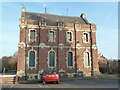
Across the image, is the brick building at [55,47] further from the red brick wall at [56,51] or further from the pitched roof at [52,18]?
the pitched roof at [52,18]

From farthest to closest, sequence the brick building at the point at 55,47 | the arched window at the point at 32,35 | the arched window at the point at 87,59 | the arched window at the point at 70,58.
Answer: the arched window at the point at 87,59, the arched window at the point at 70,58, the arched window at the point at 32,35, the brick building at the point at 55,47

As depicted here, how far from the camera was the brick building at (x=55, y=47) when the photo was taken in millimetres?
25719

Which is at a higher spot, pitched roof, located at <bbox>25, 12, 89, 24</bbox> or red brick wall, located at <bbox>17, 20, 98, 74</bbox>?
pitched roof, located at <bbox>25, 12, 89, 24</bbox>

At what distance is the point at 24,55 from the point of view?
25422 millimetres

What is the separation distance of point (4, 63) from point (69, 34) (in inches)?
1283

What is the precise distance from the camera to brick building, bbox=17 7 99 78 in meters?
25.7

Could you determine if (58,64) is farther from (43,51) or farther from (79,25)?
(79,25)

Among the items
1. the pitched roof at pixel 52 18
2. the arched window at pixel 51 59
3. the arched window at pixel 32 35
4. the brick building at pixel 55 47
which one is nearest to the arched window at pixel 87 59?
the brick building at pixel 55 47

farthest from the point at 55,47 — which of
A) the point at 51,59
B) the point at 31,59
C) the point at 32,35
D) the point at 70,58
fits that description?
the point at 31,59

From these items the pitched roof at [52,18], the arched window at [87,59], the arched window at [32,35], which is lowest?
the arched window at [87,59]

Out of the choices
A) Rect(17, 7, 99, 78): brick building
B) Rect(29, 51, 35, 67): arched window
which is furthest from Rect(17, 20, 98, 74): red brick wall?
Rect(29, 51, 35, 67): arched window

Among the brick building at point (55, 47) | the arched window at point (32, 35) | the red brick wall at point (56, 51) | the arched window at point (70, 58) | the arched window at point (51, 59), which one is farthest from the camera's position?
the arched window at point (70, 58)

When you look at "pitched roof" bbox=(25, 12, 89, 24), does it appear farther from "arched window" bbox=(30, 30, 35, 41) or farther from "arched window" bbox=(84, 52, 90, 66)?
"arched window" bbox=(84, 52, 90, 66)

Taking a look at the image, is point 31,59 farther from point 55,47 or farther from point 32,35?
point 55,47
